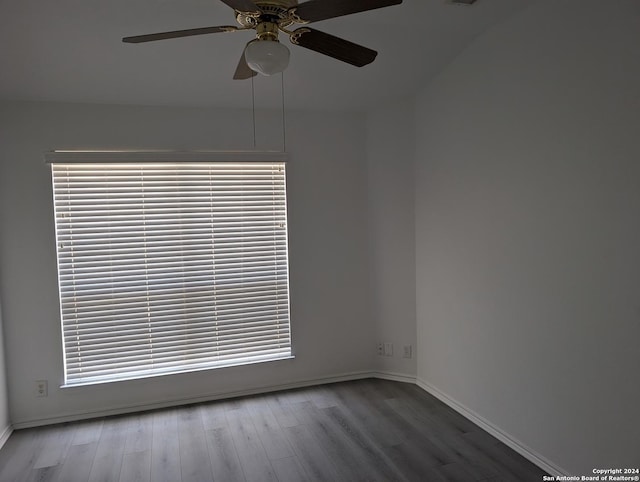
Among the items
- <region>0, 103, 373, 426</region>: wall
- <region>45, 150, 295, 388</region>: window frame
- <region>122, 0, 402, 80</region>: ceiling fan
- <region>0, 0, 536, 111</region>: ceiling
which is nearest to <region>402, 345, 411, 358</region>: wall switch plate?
<region>0, 103, 373, 426</region>: wall

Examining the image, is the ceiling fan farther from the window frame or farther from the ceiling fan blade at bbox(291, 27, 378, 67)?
the window frame

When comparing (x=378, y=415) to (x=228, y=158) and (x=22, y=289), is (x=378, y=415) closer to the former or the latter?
(x=228, y=158)

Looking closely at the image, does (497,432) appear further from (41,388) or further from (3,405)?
(3,405)

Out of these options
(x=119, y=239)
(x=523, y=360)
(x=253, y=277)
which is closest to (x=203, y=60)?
(x=119, y=239)

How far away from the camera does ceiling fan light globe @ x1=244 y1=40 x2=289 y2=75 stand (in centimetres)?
176

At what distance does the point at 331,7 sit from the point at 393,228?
2.66 meters

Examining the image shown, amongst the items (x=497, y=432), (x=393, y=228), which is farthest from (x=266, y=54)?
(x=497, y=432)

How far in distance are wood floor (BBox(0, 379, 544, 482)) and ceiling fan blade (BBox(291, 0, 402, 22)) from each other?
2.50 metres

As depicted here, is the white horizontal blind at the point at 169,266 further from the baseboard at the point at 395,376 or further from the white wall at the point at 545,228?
the white wall at the point at 545,228

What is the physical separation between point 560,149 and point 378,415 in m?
2.31

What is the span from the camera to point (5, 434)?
10.8ft

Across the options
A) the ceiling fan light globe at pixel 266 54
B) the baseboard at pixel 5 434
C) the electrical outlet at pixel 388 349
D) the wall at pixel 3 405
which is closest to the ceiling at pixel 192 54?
the ceiling fan light globe at pixel 266 54

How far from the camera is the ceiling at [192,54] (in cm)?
255

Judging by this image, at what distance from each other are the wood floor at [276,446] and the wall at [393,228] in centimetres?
59
